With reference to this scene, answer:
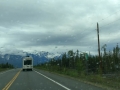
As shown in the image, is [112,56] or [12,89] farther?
[112,56]

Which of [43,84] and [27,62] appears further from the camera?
[27,62]

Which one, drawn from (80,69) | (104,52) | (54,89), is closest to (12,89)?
(54,89)

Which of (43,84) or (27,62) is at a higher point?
(27,62)

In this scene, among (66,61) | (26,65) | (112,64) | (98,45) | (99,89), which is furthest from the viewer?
(66,61)

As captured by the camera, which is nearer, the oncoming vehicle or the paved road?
the paved road

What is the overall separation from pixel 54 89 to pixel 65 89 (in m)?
0.77

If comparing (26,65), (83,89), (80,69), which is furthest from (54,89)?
(26,65)

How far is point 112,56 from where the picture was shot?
339 ft

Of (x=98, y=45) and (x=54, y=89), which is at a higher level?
(x=98, y=45)

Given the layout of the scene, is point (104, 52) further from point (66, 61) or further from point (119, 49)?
point (66, 61)

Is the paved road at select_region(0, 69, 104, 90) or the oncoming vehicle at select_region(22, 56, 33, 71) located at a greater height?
the oncoming vehicle at select_region(22, 56, 33, 71)

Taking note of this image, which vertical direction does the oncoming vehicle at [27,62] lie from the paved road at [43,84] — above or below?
above

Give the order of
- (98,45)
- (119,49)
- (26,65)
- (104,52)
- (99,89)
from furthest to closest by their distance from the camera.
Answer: (119,49) < (104,52) < (26,65) < (98,45) < (99,89)

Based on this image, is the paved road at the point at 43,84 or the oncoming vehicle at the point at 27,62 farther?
the oncoming vehicle at the point at 27,62
